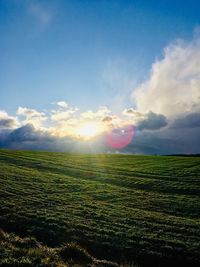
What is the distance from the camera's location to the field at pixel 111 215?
20.3 meters

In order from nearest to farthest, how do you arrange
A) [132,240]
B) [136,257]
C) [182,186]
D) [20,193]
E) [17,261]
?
[17,261], [136,257], [132,240], [20,193], [182,186]

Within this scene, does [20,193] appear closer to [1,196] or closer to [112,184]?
[1,196]

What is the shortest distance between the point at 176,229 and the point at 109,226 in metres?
5.81

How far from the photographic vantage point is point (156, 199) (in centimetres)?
3691

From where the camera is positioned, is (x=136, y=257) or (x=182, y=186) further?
(x=182, y=186)

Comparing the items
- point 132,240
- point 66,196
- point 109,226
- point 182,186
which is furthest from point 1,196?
point 182,186

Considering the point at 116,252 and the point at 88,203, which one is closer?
the point at 116,252

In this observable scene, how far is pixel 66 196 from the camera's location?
118 feet

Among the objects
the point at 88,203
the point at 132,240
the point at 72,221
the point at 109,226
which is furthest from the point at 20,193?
the point at 132,240

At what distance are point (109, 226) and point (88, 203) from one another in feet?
28.0

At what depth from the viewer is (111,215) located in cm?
2847

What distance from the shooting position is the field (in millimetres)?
20312

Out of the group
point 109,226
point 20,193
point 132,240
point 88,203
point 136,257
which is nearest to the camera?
point 136,257

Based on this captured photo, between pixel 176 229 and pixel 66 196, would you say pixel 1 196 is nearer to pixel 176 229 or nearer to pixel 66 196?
pixel 66 196
